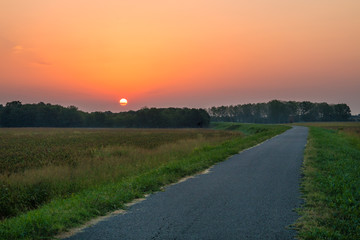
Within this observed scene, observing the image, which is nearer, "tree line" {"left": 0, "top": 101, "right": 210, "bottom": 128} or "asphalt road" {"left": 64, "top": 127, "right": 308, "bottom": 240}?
"asphalt road" {"left": 64, "top": 127, "right": 308, "bottom": 240}

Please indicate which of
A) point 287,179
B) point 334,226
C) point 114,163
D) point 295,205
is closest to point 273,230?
point 334,226

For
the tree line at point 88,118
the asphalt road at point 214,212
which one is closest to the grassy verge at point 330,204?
the asphalt road at point 214,212

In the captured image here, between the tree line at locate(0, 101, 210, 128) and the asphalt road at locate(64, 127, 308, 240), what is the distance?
427ft

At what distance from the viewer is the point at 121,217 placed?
21.1 ft

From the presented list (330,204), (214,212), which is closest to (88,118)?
(214,212)

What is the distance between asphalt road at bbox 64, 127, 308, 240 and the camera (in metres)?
5.43

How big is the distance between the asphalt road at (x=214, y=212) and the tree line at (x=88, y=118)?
130m

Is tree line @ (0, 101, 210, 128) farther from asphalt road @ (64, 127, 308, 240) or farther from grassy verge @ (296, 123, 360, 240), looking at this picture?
asphalt road @ (64, 127, 308, 240)

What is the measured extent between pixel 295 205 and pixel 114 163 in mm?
11410

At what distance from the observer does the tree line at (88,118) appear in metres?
125

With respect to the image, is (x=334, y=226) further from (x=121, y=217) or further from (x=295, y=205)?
(x=121, y=217)

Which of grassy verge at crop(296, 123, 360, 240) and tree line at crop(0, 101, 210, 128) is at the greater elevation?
tree line at crop(0, 101, 210, 128)

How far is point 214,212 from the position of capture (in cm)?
667

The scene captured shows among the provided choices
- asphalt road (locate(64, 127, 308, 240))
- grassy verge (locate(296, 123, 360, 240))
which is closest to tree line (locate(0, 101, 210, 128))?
grassy verge (locate(296, 123, 360, 240))
